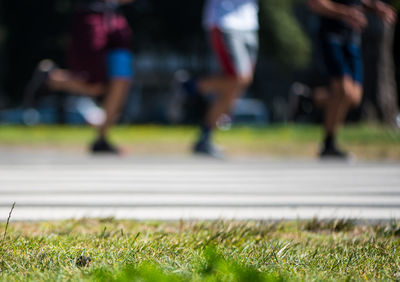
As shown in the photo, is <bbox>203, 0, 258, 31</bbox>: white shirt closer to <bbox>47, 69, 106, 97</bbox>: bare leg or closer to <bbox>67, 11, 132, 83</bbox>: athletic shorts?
<bbox>67, 11, 132, 83</bbox>: athletic shorts

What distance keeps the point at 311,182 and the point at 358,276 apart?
2.92 meters

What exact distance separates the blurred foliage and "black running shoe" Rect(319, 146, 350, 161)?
74.5ft

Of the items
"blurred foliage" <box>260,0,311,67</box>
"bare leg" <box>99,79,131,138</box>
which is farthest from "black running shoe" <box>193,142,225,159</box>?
"blurred foliage" <box>260,0,311,67</box>

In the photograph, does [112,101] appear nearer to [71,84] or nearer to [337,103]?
[71,84]

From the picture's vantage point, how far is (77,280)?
5.72 ft

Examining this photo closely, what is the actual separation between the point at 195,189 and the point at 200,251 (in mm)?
2116

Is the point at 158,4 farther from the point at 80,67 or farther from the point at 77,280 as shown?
the point at 77,280

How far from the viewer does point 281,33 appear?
30172 mm

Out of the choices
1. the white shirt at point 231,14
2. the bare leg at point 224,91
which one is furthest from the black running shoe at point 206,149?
the white shirt at point 231,14

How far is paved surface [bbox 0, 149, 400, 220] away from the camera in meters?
3.36

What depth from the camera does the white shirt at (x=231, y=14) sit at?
7.18 metres

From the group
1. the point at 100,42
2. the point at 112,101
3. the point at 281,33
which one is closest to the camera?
the point at 100,42

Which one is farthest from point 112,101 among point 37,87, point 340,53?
point 340,53

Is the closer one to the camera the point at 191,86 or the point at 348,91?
the point at 348,91
